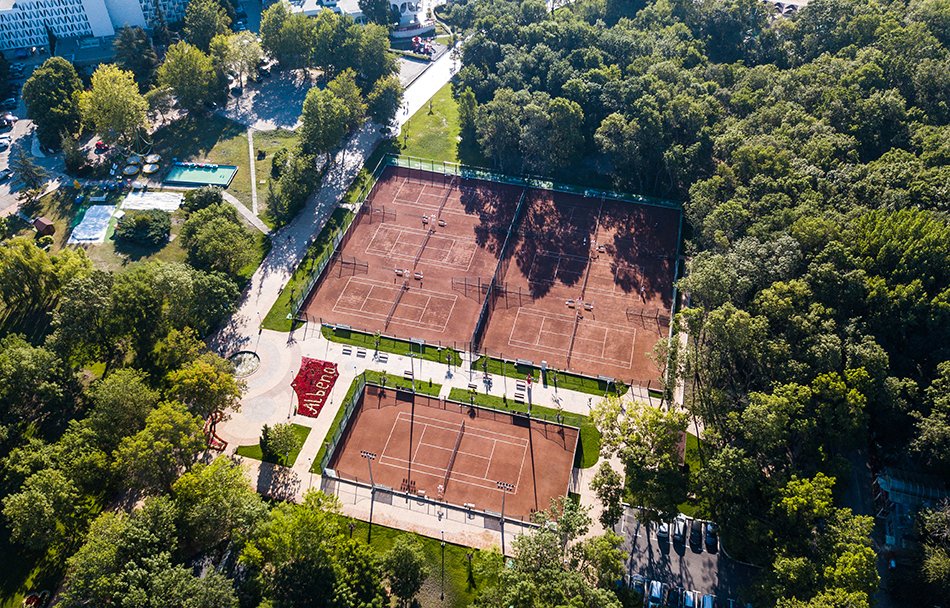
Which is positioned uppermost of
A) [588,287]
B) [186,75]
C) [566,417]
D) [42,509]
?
[186,75]

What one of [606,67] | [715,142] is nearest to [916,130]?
[715,142]

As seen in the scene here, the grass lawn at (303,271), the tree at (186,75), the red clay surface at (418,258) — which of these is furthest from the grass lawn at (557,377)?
the tree at (186,75)

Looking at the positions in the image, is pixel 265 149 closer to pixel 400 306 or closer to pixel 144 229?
pixel 144 229

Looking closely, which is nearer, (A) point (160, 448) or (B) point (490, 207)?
(A) point (160, 448)

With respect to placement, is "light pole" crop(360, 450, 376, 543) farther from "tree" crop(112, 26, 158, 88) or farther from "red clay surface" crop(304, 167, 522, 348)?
"tree" crop(112, 26, 158, 88)

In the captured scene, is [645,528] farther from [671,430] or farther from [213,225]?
[213,225]

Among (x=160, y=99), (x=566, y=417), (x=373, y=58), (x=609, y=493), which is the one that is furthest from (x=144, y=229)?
(x=609, y=493)

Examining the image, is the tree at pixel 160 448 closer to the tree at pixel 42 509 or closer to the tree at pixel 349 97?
the tree at pixel 42 509
